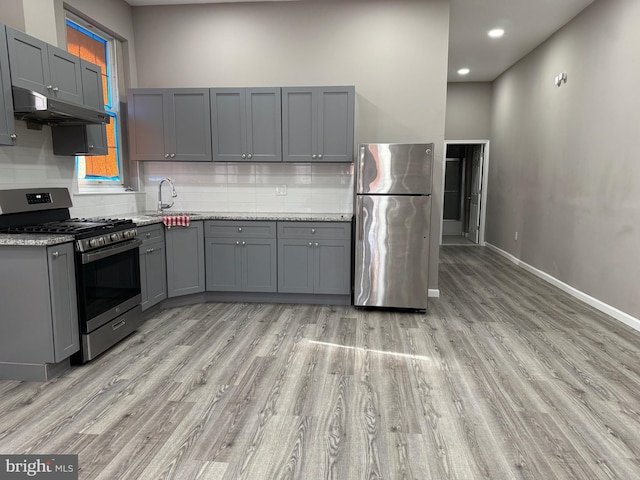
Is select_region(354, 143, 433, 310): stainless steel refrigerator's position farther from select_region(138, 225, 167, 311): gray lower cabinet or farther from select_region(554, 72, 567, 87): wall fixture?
select_region(554, 72, 567, 87): wall fixture

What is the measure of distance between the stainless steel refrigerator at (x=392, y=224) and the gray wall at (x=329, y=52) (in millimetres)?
617

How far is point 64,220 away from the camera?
3273mm

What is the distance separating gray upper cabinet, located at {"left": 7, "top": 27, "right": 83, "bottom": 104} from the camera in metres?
2.60

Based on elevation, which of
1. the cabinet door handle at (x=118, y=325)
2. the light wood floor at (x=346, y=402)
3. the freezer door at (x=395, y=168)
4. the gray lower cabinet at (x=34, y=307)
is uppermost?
the freezer door at (x=395, y=168)

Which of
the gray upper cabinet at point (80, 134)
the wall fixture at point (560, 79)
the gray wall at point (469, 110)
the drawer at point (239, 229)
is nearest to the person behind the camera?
the gray upper cabinet at point (80, 134)

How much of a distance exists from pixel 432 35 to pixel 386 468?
157 inches

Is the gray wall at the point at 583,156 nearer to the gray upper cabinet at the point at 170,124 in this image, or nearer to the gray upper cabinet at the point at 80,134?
the gray upper cabinet at the point at 170,124

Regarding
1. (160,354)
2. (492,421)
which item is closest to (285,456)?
(492,421)

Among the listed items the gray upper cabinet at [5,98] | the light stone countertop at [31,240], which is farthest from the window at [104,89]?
the light stone countertop at [31,240]

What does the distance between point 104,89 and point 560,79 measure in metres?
5.25

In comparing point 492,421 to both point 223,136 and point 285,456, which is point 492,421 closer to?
point 285,456

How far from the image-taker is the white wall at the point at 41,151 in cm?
287

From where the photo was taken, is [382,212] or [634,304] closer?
[634,304]

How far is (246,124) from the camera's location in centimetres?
417
